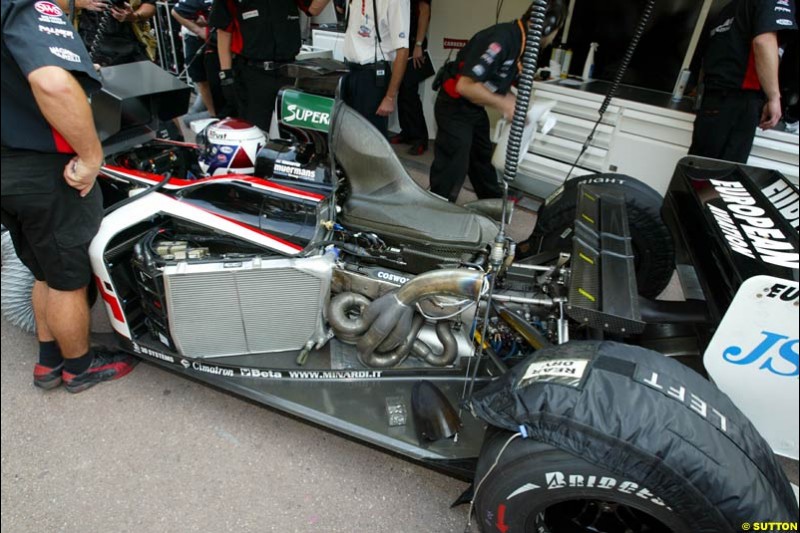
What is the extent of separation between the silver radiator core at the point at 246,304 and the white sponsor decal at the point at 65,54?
Answer: 32.4 inches

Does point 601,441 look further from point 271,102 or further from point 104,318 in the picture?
point 271,102

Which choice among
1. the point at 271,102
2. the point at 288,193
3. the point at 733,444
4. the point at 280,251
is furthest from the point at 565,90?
the point at 733,444

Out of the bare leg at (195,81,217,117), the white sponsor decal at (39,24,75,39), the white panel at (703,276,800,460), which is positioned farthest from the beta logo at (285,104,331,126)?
the bare leg at (195,81,217,117)

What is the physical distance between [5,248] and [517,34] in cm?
285

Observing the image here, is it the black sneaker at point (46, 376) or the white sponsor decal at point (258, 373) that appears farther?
the black sneaker at point (46, 376)

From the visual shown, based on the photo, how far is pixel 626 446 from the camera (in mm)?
1213

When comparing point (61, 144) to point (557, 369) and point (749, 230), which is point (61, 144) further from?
point (749, 230)

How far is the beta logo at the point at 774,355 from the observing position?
1316 mm

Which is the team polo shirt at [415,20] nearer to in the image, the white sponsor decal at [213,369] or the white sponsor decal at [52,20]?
the white sponsor decal at [52,20]

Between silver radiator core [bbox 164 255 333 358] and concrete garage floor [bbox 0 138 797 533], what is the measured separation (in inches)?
14.9

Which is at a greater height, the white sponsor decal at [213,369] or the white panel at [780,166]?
the white panel at [780,166]

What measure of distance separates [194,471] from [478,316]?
1338mm

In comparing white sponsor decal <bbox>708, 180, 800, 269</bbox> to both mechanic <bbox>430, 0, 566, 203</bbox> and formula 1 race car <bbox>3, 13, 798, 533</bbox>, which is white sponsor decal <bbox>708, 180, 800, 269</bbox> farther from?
mechanic <bbox>430, 0, 566, 203</bbox>

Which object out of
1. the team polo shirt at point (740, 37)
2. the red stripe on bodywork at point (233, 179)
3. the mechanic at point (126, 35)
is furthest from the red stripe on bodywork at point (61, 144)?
the team polo shirt at point (740, 37)
